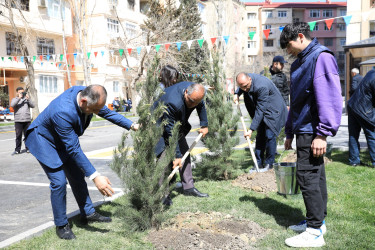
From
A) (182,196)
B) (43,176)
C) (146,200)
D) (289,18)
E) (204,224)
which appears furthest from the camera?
(289,18)

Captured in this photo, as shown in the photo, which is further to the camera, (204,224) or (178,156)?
(178,156)

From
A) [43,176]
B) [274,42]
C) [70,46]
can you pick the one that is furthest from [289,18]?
[43,176]

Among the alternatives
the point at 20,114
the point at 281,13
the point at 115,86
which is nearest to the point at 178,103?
the point at 20,114

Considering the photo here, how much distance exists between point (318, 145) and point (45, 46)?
31.7 meters

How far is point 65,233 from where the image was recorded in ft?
12.2

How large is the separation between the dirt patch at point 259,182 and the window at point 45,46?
1124 inches

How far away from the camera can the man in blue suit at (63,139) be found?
134 inches

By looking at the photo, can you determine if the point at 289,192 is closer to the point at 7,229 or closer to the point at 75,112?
the point at 75,112

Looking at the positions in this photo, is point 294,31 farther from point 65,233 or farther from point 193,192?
point 65,233

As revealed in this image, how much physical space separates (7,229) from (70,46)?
109 ft

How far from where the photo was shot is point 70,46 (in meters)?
34.9

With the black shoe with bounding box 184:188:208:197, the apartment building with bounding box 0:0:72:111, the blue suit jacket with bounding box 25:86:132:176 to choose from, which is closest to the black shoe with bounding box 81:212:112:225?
the blue suit jacket with bounding box 25:86:132:176

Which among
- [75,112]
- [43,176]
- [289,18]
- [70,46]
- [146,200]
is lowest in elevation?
[43,176]

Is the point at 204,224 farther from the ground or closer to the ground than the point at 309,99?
closer to the ground
